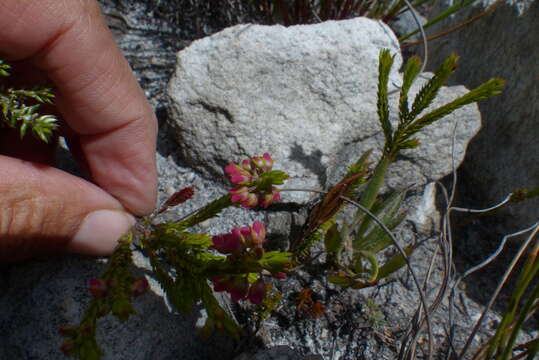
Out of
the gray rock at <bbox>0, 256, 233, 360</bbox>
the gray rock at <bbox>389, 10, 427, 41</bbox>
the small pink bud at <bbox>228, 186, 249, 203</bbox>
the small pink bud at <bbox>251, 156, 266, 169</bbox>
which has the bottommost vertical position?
the gray rock at <bbox>0, 256, 233, 360</bbox>

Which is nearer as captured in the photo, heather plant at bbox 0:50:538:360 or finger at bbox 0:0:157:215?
heather plant at bbox 0:50:538:360

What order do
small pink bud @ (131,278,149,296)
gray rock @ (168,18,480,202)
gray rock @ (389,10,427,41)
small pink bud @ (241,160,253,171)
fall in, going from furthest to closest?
gray rock @ (389,10,427,41), gray rock @ (168,18,480,202), small pink bud @ (241,160,253,171), small pink bud @ (131,278,149,296)

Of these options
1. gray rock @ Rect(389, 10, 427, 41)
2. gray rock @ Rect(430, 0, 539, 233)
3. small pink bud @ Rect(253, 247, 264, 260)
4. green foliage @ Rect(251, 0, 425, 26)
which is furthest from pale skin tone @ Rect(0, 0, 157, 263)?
gray rock @ Rect(389, 10, 427, 41)

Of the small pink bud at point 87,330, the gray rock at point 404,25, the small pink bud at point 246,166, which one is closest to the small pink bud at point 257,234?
the small pink bud at point 246,166

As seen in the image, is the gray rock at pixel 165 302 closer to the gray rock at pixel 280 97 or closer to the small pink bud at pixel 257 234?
the gray rock at pixel 280 97

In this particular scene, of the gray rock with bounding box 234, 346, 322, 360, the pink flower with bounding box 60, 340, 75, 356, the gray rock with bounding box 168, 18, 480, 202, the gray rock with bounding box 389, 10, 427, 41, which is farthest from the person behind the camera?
the gray rock with bounding box 389, 10, 427, 41

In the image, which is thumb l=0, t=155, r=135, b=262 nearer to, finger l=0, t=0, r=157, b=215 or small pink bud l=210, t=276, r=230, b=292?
finger l=0, t=0, r=157, b=215
